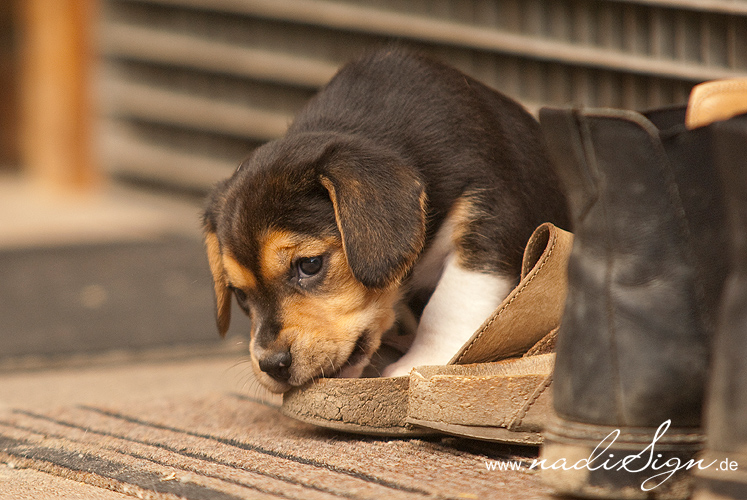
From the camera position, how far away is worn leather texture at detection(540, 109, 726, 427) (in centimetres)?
198

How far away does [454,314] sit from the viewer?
3053mm

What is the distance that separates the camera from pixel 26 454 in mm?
2752

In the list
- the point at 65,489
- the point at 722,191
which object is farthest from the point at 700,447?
the point at 65,489

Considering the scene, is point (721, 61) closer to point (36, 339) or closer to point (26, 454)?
point (26, 454)

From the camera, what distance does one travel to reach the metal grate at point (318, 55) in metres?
4.43

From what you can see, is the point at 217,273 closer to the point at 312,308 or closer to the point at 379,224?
the point at 312,308

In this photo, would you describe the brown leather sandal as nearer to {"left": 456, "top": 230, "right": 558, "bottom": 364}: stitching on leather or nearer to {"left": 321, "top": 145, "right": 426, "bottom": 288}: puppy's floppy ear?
{"left": 456, "top": 230, "right": 558, "bottom": 364}: stitching on leather

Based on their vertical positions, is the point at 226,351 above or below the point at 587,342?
below

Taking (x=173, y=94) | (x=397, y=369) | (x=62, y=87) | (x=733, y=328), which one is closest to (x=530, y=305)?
(x=397, y=369)

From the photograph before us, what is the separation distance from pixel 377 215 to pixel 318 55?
4.38 meters

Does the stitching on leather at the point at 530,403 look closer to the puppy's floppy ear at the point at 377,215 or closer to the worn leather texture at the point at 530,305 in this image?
the worn leather texture at the point at 530,305

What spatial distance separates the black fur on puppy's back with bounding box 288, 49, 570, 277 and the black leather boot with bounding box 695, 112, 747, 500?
1255 millimetres

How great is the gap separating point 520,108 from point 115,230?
5554 millimetres

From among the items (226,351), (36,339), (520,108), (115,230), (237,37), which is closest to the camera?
(520,108)
